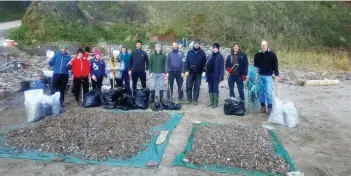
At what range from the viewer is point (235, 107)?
27.5 feet

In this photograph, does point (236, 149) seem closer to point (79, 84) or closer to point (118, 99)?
point (118, 99)

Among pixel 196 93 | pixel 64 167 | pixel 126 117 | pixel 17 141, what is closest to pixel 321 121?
pixel 196 93

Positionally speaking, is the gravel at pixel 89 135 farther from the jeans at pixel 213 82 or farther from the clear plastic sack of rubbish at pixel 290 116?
the clear plastic sack of rubbish at pixel 290 116

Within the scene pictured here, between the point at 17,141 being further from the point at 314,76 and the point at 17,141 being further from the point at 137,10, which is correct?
the point at 137,10

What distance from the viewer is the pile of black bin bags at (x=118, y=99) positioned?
8.61 meters

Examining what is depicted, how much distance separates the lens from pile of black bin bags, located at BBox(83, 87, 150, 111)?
861cm

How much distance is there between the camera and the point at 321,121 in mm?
8258

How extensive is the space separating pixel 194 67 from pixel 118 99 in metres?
1.98

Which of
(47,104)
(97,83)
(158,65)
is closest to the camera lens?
(47,104)

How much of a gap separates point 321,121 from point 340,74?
22.2 feet

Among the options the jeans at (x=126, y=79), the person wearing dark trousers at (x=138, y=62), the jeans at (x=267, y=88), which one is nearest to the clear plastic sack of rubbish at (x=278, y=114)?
the jeans at (x=267, y=88)

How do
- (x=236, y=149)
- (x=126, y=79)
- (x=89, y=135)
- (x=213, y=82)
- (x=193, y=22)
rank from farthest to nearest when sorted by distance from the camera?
(x=193, y=22), (x=126, y=79), (x=213, y=82), (x=89, y=135), (x=236, y=149)

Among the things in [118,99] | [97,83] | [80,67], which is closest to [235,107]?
[118,99]

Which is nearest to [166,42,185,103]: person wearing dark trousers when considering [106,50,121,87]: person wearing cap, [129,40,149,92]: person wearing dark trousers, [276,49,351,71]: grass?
[129,40,149,92]: person wearing dark trousers
